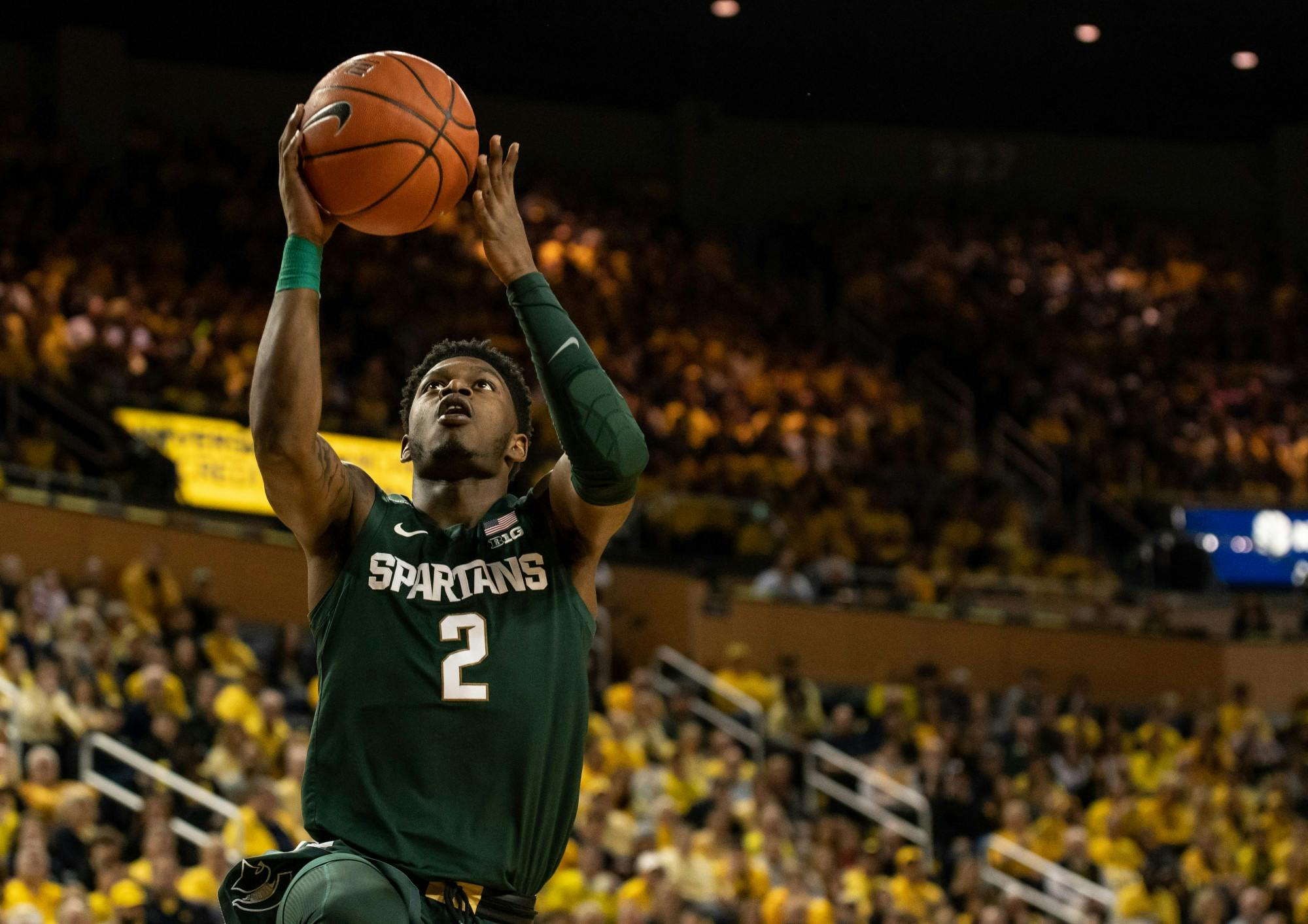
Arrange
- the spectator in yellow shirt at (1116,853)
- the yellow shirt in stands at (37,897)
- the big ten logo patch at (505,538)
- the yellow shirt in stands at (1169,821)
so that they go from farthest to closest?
1. the yellow shirt in stands at (1169,821)
2. the spectator in yellow shirt at (1116,853)
3. the yellow shirt in stands at (37,897)
4. the big ten logo patch at (505,538)

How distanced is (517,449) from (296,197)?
649mm

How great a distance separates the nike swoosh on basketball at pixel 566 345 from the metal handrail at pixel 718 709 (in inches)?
412

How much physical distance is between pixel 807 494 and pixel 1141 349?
7075 mm

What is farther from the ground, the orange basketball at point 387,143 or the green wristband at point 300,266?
the orange basketball at point 387,143

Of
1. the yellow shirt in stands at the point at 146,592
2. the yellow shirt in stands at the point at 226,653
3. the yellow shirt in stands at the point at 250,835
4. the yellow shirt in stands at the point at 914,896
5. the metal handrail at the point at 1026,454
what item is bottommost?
the yellow shirt in stands at the point at 914,896

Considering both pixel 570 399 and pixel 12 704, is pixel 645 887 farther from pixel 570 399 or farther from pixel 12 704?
pixel 570 399

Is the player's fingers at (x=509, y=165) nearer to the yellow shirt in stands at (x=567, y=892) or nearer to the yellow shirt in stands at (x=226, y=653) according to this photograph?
the yellow shirt in stands at (x=567, y=892)

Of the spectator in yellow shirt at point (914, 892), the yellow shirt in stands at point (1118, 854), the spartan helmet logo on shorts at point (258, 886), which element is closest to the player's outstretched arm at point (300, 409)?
the spartan helmet logo on shorts at point (258, 886)

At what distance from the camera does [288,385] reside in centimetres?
308

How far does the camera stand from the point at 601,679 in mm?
14133

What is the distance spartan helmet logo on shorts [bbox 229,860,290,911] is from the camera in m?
2.98

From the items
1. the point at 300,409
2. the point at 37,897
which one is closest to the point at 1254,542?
the point at 37,897

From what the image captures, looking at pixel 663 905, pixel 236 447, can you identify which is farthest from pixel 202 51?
pixel 663 905

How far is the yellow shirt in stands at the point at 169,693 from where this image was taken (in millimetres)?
10266
